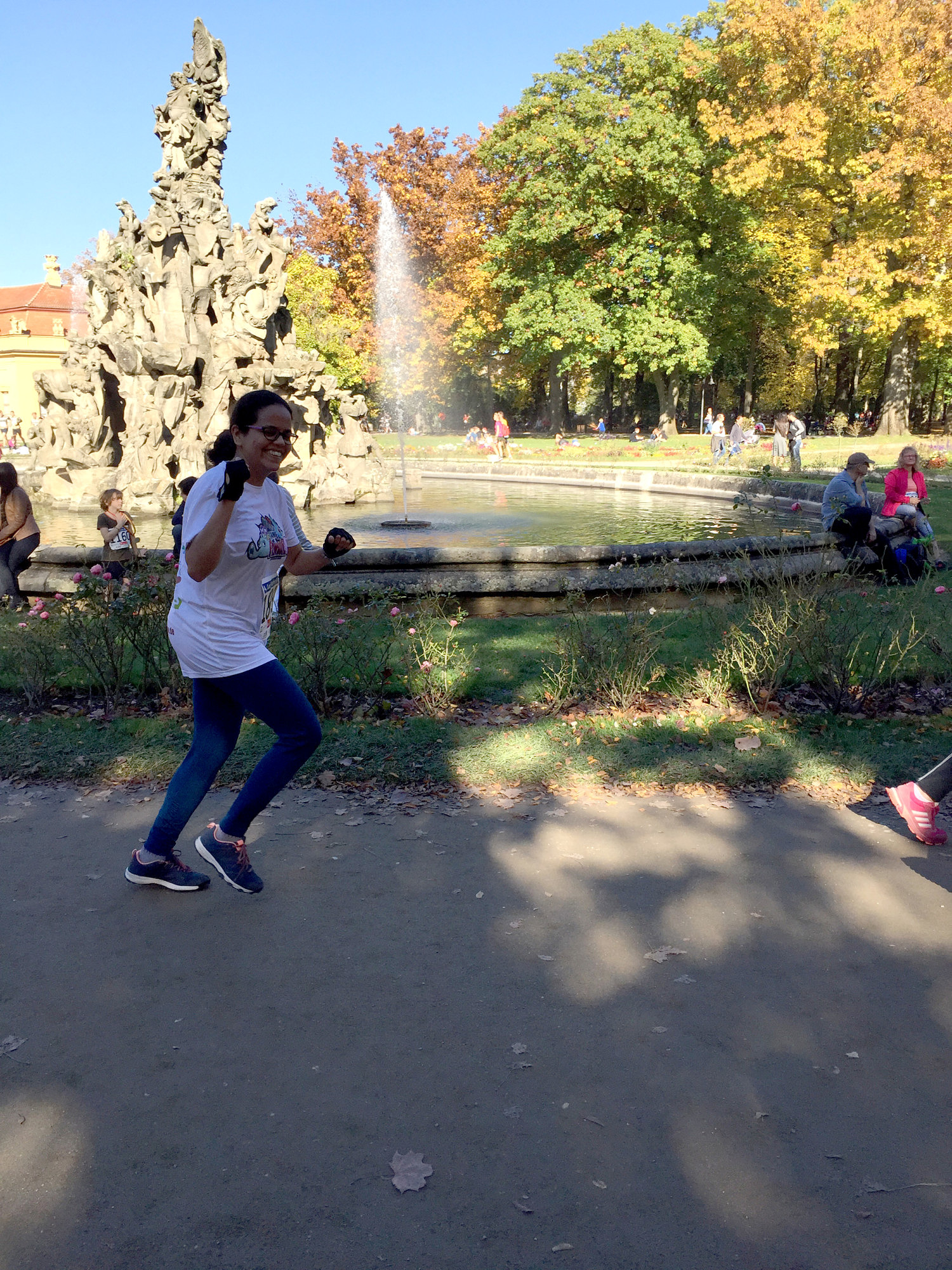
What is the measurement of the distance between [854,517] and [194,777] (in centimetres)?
846

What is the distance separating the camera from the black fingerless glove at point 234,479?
3291 mm

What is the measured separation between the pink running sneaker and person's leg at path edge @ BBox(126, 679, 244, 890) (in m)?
2.96

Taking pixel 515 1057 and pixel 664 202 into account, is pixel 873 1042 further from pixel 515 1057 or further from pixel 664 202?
pixel 664 202

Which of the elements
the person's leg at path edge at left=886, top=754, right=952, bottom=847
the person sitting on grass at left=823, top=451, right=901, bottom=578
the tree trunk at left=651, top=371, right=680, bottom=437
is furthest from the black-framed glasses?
the tree trunk at left=651, top=371, right=680, bottom=437

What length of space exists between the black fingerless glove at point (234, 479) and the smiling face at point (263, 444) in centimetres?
23

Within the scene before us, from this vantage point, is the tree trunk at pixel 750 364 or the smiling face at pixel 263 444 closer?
the smiling face at pixel 263 444

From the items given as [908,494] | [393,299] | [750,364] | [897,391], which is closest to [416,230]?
[393,299]

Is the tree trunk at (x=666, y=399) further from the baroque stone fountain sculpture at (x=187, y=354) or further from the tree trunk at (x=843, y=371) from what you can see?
the baroque stone fountain sculpture at (x=187, y=354)

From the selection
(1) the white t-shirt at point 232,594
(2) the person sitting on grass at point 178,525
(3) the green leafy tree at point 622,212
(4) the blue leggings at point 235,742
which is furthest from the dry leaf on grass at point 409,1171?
(3) the green leafy tree at point 622,212

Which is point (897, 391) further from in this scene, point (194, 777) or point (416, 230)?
point (194, 777)

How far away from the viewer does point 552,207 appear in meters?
39.0

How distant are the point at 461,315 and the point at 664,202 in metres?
12.3

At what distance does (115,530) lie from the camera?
941cm

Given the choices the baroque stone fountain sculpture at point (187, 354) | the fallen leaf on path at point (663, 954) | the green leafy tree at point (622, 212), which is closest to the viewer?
the fallen leaf on path at point (663, 954)
